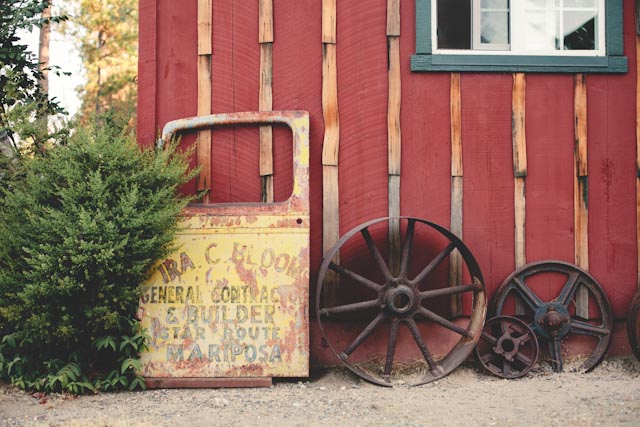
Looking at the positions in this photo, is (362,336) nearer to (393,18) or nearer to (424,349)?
(424,349)

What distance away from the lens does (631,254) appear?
5.57 metres

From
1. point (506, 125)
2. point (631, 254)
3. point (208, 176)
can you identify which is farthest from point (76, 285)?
point (631, 254)

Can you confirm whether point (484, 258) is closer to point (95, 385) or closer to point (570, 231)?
point (570, 231)

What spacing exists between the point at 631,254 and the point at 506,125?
1.44m

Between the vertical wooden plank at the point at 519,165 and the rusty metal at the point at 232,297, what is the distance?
1.69 meters

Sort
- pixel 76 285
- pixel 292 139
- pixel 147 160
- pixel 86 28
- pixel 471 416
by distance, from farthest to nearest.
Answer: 1. pixel 86 28
2. pixel 292 139
3. pixel 147 160
4. pixel 76 285
5. pixel 471 416

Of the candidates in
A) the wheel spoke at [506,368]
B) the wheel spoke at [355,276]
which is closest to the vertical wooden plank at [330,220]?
the wheel spoke at [355,276]

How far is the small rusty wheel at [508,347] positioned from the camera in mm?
5246

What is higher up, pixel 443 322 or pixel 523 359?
pixel 443 322

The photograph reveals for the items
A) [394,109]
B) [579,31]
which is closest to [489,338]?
[394,109]

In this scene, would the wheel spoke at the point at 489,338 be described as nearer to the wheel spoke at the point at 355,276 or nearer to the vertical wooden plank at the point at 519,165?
the vertical wooden plank at the point at 519,165

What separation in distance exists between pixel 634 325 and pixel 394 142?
7.62ft

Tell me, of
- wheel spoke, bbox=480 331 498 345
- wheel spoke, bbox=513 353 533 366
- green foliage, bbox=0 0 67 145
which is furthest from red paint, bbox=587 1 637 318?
green foliage, bbox=0 0 67 145

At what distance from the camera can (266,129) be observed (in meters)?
5.52
